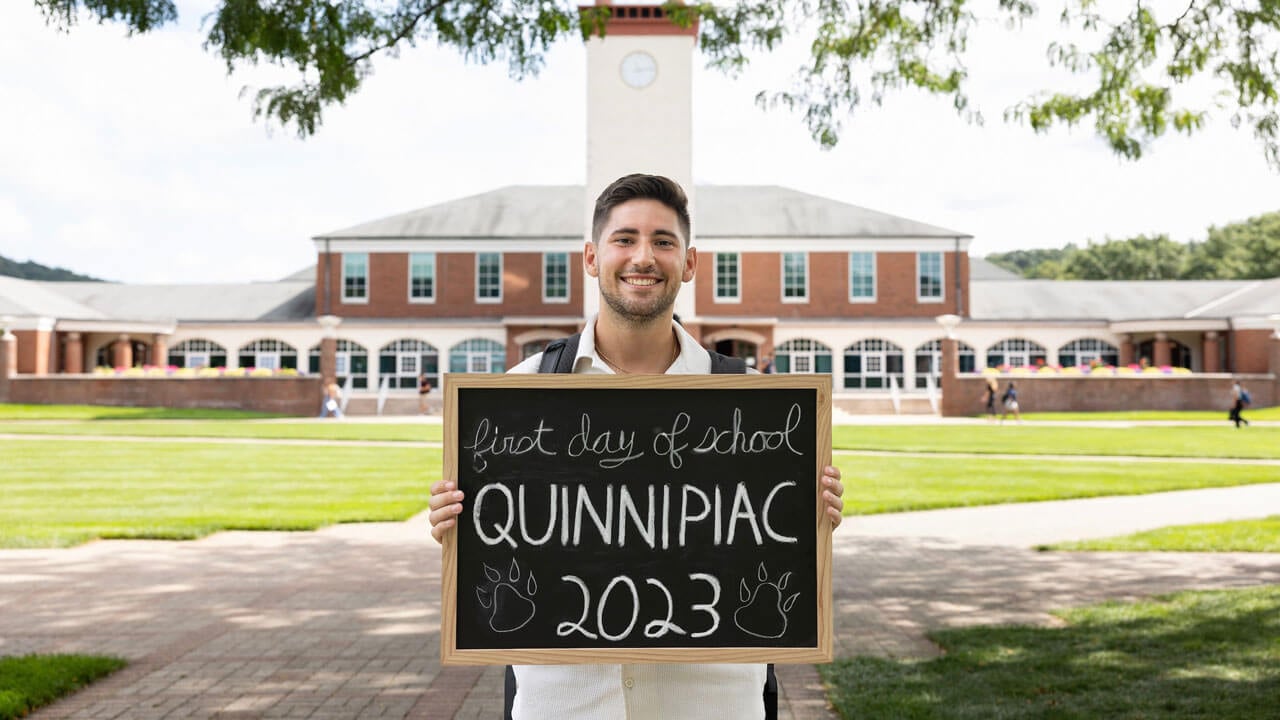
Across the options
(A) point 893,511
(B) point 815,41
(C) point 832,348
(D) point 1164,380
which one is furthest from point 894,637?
(C) point 832,348

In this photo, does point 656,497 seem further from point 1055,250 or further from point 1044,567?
point 1055,250

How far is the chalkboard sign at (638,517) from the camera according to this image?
263 centimetres

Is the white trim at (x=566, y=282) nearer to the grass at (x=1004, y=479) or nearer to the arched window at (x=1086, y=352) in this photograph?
the arched window at (x=1086, y=352)

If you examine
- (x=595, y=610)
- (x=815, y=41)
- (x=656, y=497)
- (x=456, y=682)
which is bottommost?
(x=456, y=682)

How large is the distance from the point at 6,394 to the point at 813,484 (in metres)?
40.2

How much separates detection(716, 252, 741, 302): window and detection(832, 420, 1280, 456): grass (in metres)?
14.8

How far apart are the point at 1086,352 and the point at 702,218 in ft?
55.5

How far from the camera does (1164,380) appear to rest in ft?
118

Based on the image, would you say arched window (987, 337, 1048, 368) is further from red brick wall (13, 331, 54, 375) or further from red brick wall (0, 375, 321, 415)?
red brick wall (13, 331, 54, 375)

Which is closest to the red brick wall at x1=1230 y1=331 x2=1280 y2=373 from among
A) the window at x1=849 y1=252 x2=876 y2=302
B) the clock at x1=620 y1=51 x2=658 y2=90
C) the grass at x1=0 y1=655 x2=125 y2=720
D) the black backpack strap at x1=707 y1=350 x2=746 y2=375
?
the window at x1=849 y1=252 x2=876 y2=302

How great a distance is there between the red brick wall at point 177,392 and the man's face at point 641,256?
35.5 meters

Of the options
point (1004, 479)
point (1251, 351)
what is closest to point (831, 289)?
point (1251, 351)

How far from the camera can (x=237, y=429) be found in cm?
2722

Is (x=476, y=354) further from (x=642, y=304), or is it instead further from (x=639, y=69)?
(x=642, y=304)
